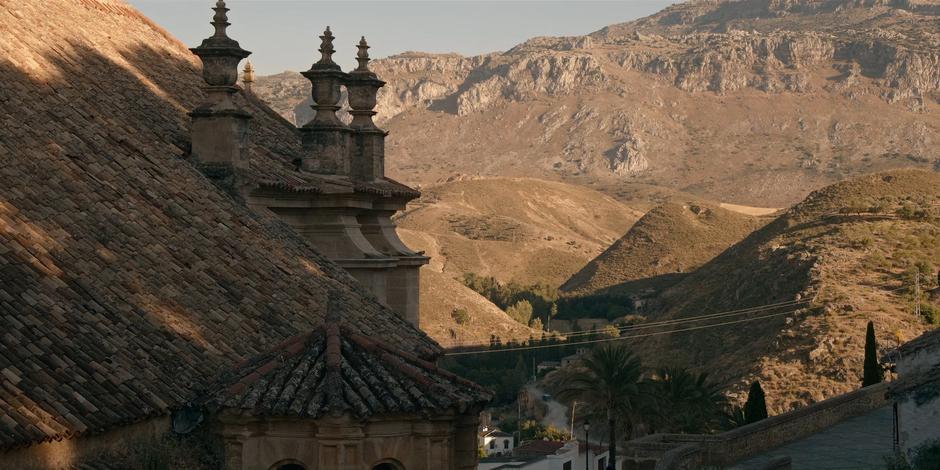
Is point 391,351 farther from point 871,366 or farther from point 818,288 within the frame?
point 818,288

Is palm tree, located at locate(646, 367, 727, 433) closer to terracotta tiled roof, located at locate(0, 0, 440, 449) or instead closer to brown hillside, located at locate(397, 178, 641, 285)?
terracotta tiled roof, located at locate(0, 0, 440, 449)

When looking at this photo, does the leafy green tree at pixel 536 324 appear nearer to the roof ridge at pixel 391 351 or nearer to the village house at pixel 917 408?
the village house at pixel 917 408

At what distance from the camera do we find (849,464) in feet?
101

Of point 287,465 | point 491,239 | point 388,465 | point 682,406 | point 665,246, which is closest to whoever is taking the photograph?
point 287,465

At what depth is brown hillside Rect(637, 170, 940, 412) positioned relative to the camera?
2576 inches

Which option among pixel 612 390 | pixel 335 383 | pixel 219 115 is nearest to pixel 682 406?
pixel 612 390

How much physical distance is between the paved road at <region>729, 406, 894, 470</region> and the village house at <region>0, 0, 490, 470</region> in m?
14.0

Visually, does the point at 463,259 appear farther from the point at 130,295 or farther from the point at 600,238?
the point at 130,295

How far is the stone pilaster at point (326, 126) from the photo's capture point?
21.0m

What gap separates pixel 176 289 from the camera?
551 inches

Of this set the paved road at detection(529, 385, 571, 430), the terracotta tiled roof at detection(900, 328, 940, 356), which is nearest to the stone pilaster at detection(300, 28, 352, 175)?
the terracotta tiled roof at detection(900, 328, 940, 356)

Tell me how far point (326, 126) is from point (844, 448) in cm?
1727

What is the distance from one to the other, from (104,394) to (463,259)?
145 metres

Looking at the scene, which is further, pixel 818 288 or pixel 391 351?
pixel 818 288
